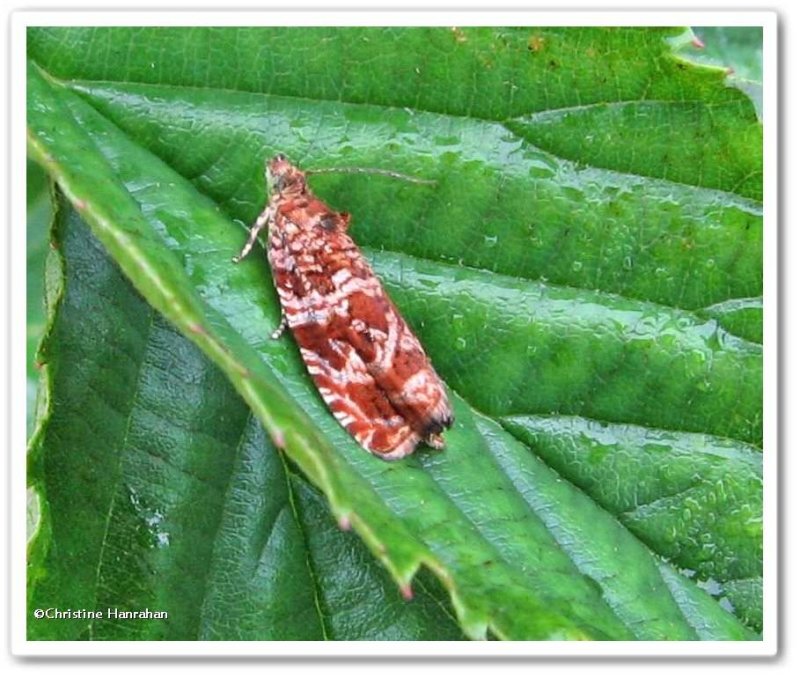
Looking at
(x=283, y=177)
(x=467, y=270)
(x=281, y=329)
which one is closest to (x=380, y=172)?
(x=283, y=177)

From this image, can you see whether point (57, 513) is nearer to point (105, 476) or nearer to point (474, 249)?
point (105, 476)

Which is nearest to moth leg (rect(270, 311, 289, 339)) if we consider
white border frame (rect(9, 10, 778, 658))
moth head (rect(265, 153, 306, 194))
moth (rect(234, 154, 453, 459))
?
moth (rect(234, 154, 453, 459))

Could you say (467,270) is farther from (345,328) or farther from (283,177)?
(283,177)

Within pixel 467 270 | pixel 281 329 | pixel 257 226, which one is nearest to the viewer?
pixel 281 329

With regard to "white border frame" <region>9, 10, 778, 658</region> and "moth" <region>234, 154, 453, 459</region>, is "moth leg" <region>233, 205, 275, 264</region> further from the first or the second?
"white border frame" <region>9, 10, 778, 658</region>
